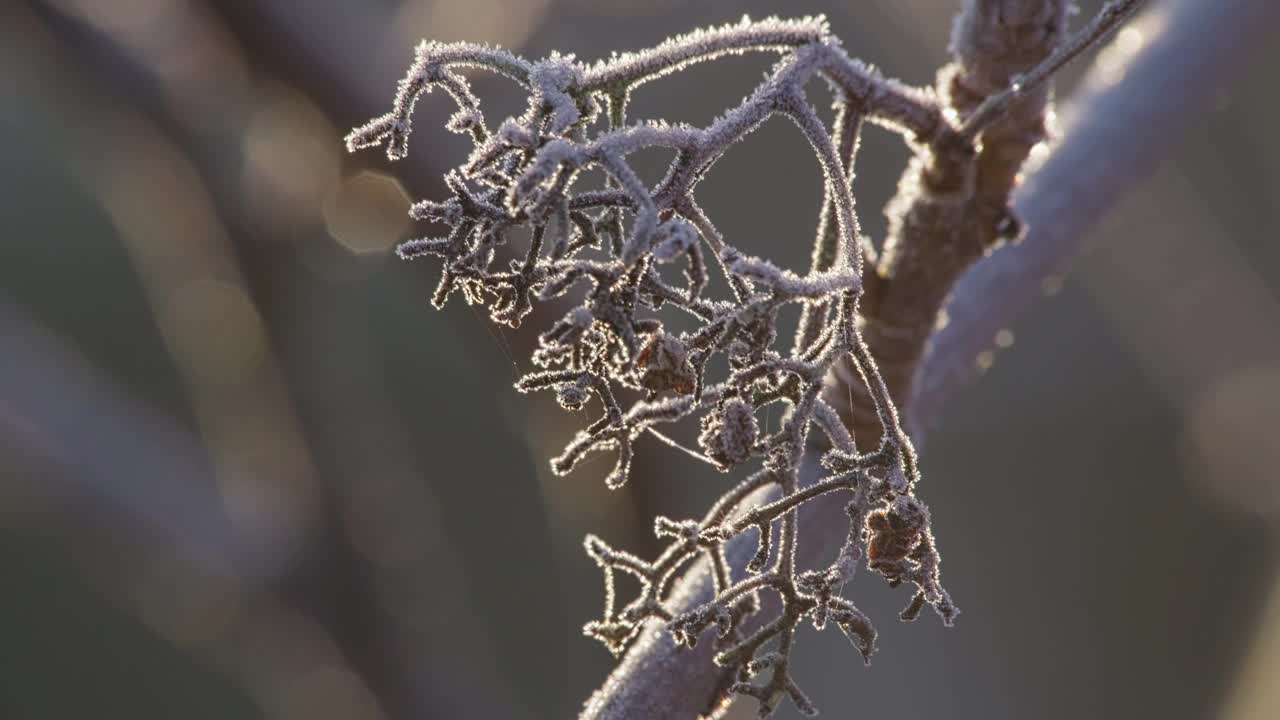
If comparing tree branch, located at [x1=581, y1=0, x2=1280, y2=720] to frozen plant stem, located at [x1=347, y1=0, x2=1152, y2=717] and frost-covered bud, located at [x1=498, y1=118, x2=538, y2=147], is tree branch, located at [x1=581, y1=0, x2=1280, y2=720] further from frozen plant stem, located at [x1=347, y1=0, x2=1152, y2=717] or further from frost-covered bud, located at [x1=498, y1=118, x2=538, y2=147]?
frost-covered bud, located at [x1=498, y1=118, x2=538, y2=147]

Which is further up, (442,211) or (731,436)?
(442,211)

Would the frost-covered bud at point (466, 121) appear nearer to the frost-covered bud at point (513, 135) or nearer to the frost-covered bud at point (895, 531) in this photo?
the frost-covered bud at point (513, 135)

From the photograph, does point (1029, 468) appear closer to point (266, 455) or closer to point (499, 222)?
point (266, 455)

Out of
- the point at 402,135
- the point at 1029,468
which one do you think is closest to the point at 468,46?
the point at 402,135

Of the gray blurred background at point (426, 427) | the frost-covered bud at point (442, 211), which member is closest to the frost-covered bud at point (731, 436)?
the frost-covered bud at point (442, 211)

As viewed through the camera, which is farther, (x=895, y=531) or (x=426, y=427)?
(x=426, y=427)

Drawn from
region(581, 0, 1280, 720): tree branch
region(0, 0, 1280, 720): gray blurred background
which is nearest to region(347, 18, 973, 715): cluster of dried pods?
region(581, 0, 1280, 720): tree branch

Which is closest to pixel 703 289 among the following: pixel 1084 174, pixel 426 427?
pixel 1084 174

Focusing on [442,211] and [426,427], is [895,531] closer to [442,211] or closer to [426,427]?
[442,211]
